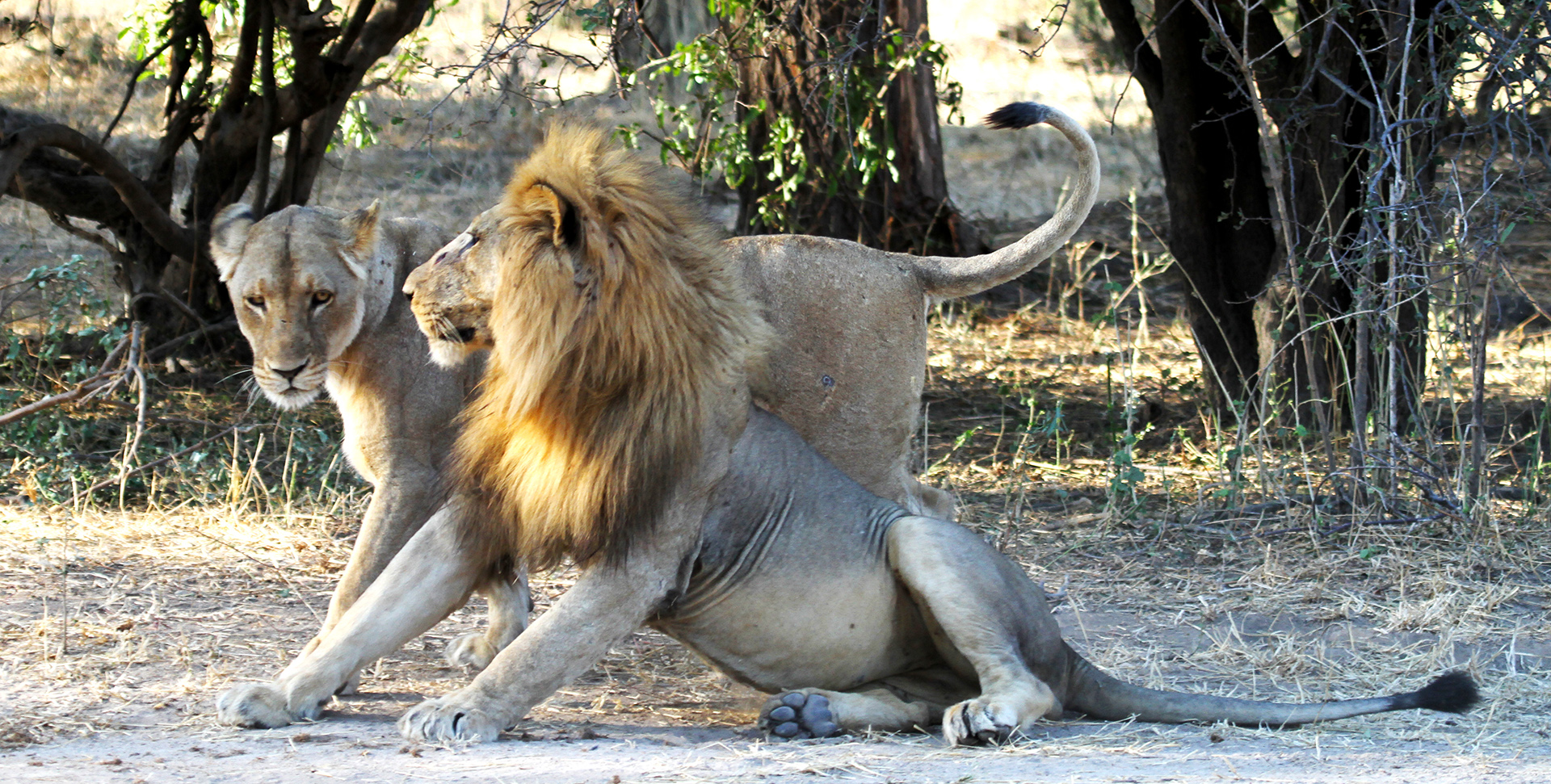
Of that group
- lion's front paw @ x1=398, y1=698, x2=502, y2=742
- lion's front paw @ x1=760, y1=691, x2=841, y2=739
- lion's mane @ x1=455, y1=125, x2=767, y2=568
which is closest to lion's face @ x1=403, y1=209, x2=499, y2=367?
lion's mane @ x1=455, y1=125, x2=767, y2=568

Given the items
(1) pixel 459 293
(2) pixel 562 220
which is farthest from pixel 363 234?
(2) pixel 562 220

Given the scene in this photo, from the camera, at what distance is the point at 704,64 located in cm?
531

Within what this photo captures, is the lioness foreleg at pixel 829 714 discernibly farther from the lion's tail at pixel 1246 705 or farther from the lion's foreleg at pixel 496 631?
the lion's foreleg at pixel 496 631

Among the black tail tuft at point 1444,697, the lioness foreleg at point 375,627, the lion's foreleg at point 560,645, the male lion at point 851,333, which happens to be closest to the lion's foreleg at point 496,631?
the lioness foreleg at point 375,627

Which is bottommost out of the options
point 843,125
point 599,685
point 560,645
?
point 599,685

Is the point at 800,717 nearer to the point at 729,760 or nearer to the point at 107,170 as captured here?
the point at 729,760

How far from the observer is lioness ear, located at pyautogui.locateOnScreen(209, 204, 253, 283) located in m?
3.65

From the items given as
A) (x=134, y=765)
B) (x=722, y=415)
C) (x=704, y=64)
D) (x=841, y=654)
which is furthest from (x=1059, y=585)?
(x=134, y=765)

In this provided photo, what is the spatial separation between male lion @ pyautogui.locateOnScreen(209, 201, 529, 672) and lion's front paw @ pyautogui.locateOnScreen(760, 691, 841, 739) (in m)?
0.78

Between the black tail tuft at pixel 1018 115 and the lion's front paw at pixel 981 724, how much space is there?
137cm

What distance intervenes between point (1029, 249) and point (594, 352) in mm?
1324

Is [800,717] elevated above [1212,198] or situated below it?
below

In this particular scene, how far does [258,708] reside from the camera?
2992 mm

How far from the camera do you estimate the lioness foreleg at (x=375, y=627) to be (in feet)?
9.91
